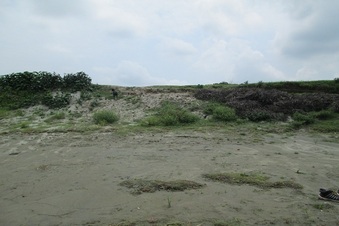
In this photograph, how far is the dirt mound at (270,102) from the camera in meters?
13.4

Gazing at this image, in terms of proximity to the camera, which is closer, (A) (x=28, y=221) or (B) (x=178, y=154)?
(A) (x=28, y=221)

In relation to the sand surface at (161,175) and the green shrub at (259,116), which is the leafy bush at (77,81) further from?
the green shrub at (259,116)

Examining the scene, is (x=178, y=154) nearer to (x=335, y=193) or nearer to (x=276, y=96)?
(x=335, y=193)

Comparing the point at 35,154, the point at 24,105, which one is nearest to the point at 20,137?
the point at 35,154

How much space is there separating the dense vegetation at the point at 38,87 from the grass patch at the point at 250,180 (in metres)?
11.1

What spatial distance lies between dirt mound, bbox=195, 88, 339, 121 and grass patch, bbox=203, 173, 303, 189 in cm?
608

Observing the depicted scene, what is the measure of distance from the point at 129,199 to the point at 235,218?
198 cm

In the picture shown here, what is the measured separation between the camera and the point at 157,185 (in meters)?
6.94

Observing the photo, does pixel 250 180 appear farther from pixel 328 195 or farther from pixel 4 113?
pixel 4 113

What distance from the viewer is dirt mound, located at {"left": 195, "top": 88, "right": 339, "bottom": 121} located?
44.0 ft

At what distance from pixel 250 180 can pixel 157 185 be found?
6.21 ft

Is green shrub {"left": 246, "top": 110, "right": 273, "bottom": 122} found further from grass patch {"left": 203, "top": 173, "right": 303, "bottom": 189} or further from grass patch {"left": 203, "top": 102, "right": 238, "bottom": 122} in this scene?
grass patch {"left": 203, "top": 173, "right": 303, "bottom": 189}

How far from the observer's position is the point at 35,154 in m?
9.91

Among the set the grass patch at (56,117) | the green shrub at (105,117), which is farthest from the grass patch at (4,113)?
the green shrub at (105,117)
